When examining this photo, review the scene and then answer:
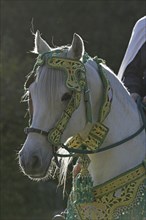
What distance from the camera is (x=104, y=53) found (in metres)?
16.5

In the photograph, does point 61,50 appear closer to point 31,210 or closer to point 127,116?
point 127,116

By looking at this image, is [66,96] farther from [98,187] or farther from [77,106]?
[98,187]

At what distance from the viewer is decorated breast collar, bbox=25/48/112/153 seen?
4484mm

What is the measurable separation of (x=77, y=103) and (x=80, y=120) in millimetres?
126

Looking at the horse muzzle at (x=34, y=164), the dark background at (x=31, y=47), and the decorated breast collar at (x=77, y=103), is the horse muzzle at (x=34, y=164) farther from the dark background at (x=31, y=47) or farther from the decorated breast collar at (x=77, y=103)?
the dark background at (x=31, y=47)

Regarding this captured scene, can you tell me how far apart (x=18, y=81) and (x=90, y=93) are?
9.48m

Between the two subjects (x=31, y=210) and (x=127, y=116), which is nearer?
(x=127, y=116)

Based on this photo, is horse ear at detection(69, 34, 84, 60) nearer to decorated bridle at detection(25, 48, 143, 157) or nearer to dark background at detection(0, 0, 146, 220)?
decorated bridle at detection(25, 48, 143, 157)

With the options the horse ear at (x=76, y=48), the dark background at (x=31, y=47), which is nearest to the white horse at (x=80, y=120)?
the horse ear at (x=76, y=48)

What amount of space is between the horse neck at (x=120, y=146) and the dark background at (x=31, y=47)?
6.61m

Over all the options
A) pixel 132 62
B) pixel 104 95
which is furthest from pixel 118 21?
pixel 104 95

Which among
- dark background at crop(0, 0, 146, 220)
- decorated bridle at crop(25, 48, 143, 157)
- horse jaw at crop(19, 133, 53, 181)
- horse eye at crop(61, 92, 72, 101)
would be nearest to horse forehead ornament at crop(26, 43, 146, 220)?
decorated bridle at crop(25, 48, 143, 157)

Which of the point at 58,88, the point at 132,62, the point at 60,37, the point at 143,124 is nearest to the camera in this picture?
the point at 58,88

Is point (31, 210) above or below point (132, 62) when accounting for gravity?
below
